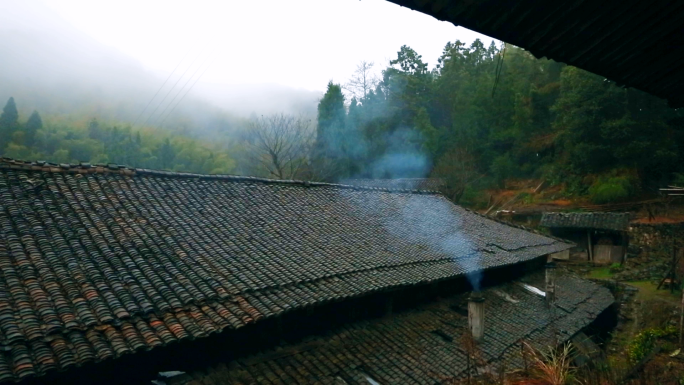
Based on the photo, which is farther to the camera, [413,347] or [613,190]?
[613,190]

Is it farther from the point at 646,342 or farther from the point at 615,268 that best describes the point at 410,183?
the point at 646,342

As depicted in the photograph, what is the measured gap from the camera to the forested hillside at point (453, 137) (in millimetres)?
24750

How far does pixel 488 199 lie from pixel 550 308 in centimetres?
1933

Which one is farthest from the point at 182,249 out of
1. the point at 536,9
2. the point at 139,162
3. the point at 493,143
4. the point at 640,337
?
the point at 493,143

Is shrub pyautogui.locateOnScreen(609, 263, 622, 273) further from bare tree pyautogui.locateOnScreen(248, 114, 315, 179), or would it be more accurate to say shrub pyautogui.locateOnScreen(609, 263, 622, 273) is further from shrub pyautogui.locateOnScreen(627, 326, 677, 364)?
bare tree pyautogui.locateOnScreen(248, 114, 315, 179)

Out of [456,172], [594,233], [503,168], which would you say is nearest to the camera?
[594,233]

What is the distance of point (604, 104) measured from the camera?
24.4 m

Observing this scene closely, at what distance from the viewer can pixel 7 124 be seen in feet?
97.0

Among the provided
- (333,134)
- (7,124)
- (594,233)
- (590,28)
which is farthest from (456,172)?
(7,124)

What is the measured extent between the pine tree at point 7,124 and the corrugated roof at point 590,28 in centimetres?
3337

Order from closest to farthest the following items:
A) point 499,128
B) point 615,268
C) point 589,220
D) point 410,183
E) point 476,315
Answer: point 476,315 < point 615,268 < point 589,220 < point 410,183 < point 499,128

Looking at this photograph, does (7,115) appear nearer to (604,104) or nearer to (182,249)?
(182,249)

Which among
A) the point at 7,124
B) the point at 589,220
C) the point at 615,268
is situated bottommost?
the point at 615,268

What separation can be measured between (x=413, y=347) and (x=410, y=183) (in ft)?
76.3
